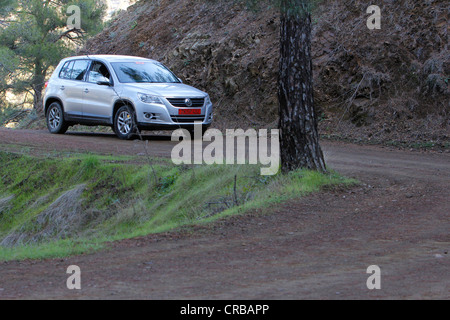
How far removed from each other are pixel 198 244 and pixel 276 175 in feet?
10.8

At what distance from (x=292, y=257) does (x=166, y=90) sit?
29.6 ft

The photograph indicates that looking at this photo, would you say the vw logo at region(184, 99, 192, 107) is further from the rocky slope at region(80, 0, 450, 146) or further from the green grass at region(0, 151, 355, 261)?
the rocky slope at region(80, 0, 450, 146)

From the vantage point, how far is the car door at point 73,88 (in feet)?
52.1

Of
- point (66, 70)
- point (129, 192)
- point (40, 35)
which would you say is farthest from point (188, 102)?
point (40, 35)

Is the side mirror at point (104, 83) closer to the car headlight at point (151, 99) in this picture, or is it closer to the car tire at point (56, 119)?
the car headlight at point (151, 99)

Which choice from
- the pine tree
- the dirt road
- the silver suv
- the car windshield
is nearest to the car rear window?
the silver suv

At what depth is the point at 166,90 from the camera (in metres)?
14.5

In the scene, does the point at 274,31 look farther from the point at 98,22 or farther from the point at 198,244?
the point at 98,22

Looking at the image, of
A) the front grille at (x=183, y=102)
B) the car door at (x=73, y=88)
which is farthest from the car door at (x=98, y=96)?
the front grille at (x=183, y=102)

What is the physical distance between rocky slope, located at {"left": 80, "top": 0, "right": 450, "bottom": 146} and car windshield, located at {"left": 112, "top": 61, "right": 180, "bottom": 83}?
2230 mm

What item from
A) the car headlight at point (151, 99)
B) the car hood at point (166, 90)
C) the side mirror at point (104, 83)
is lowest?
the car headlight at point (151, 99)

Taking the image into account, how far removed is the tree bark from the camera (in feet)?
30.6

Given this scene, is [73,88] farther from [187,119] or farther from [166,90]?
[187,119]
